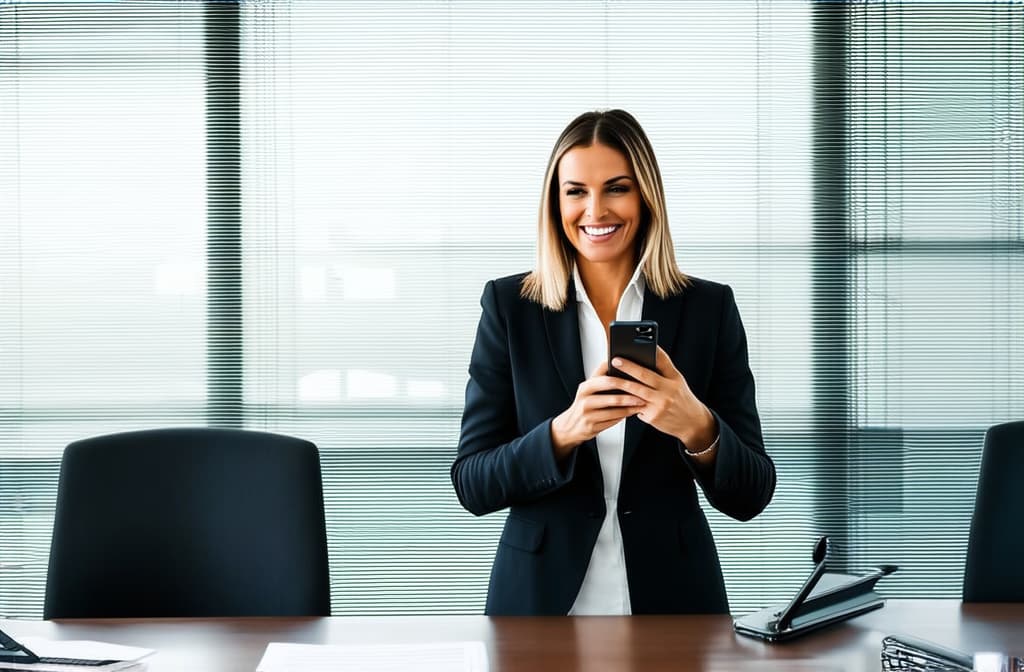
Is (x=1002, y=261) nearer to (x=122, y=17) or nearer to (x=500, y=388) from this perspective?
(x=500, y=388)

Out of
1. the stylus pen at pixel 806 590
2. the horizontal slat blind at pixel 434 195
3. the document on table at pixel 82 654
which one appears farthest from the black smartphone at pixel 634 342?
the horizontal slat blind at pixel 434 195

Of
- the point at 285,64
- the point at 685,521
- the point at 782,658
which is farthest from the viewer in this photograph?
the point at 285,64

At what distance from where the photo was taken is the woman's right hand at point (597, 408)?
63.3 inches

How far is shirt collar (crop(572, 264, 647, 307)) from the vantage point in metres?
1.91

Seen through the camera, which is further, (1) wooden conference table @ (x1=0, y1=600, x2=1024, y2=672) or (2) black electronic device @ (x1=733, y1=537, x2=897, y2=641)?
(2) black electronic device @ (x1=733, y1=537, x2=897, y2=641)

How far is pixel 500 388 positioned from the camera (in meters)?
1.88

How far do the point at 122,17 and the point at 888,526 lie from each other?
9.82ft

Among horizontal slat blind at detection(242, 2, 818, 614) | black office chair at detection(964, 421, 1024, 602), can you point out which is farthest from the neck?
horizontal slat blind at detection(242, 2, 818, 614)

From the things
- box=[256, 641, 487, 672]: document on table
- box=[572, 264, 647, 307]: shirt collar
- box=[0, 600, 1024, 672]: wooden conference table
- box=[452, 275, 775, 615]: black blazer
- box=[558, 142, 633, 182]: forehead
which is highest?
box=[558, 142, 633, 182]: forehead

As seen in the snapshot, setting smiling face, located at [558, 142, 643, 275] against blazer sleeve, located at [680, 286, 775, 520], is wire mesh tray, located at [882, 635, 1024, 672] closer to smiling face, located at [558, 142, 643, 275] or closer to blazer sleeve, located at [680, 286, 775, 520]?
blazer sleeve, located at [680, 286, 775, 520]

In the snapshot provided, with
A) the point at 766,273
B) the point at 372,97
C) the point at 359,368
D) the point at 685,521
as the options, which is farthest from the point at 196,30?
the point at 685,521

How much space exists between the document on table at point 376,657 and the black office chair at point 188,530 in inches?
13.4

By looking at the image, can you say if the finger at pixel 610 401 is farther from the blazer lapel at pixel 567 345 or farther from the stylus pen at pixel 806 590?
the stylus pen at pixel 806 590

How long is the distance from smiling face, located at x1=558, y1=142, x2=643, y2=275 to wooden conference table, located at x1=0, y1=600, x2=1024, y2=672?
0.76 metres
